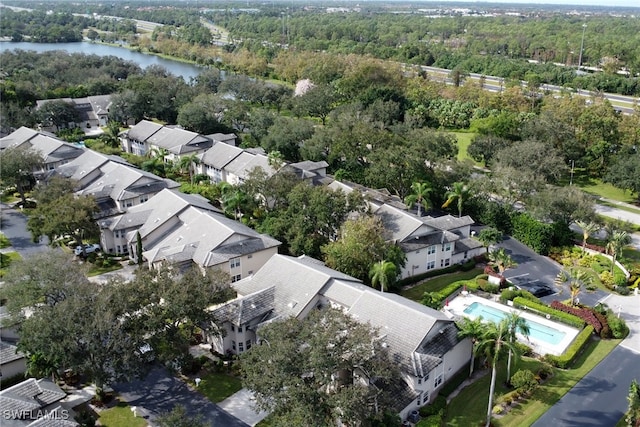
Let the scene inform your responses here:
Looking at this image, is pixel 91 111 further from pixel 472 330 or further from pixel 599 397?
pixel 599 397

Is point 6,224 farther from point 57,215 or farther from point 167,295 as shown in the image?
point 167,295

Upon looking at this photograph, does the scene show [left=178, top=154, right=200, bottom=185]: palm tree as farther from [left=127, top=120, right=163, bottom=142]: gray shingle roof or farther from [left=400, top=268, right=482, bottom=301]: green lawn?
[left=400, top=268, right=482, bottom=301]: green lawn

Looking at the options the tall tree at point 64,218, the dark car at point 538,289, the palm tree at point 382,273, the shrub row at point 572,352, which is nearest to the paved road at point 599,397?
the shrub row at point 572,352

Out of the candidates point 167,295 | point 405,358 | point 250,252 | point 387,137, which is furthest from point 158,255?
point 387,137

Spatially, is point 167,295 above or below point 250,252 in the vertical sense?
above

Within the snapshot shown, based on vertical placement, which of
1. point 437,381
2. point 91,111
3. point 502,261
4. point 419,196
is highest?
point 419,196

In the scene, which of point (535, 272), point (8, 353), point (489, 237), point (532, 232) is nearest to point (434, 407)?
point (489, 237)
